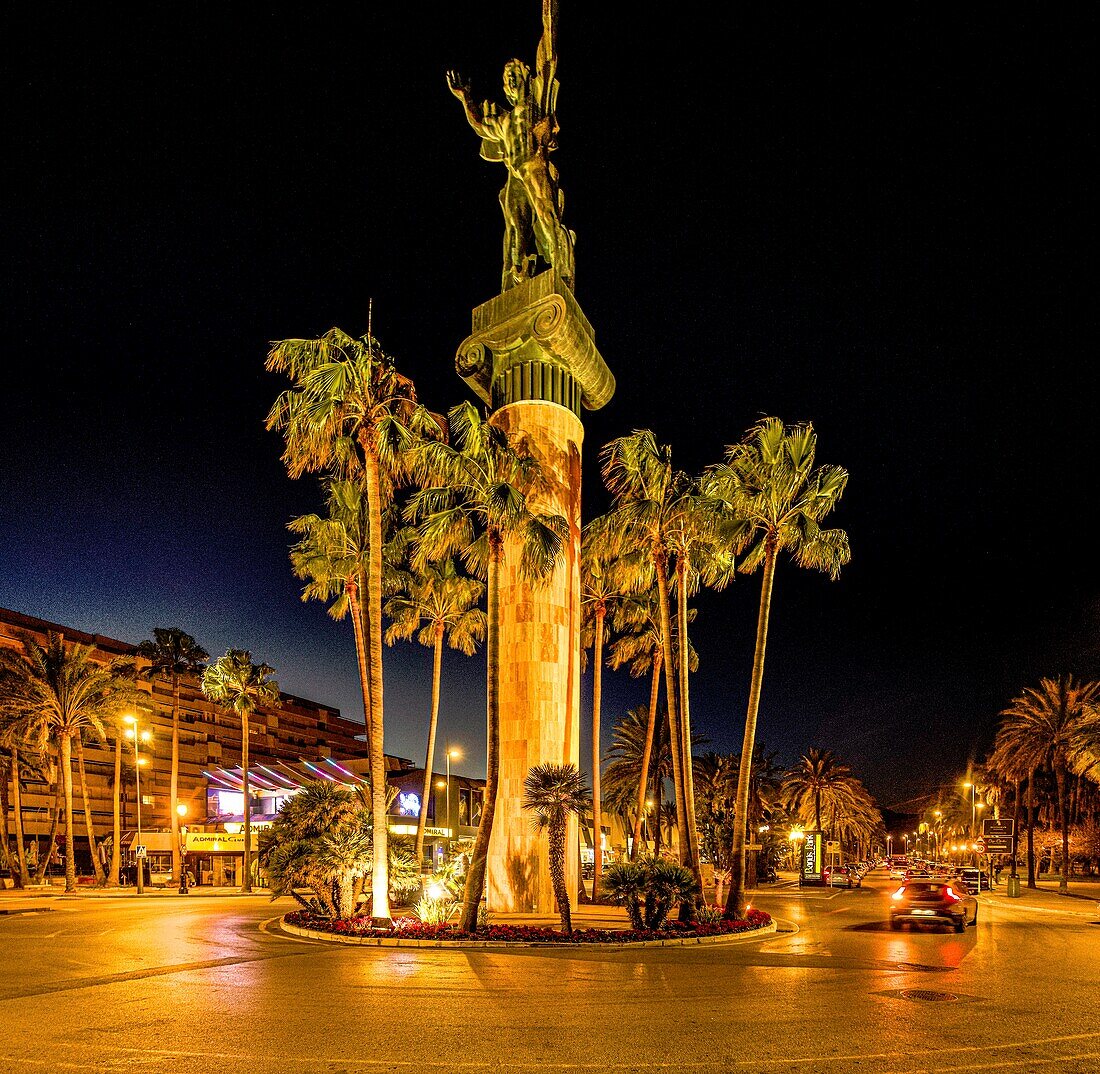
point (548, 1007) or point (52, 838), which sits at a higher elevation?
point (548, 1007)

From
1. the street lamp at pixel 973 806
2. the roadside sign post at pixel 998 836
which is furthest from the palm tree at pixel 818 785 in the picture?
the roadside sign post at pixel 998 836

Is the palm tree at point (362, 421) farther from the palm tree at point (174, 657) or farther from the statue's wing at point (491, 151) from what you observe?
the palm tree at point (174, 657)

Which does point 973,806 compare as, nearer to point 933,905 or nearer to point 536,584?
point 933,905

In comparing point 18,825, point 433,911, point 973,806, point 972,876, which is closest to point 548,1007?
point 433,911

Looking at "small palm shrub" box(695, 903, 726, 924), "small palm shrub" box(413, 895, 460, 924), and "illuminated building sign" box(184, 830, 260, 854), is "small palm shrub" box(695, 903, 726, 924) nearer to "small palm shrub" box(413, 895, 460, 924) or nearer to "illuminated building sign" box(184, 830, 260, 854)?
"small palm shrub" box(413, 895, 460, 924)

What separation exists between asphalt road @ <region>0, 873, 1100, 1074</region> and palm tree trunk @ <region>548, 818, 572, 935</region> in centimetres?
176

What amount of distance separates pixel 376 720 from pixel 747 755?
399 inches

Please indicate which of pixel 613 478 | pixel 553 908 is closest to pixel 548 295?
pixel 613 478

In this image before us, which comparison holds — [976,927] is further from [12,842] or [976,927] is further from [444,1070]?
[12,842]

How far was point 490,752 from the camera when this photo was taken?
21.9 metres

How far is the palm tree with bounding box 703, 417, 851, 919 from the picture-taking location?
26.6 meters

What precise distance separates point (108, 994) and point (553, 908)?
15330mm

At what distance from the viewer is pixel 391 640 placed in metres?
36.3

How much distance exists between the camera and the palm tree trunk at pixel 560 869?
67.9ft
